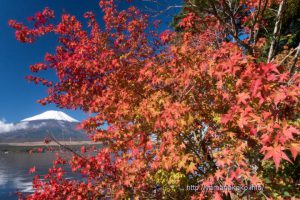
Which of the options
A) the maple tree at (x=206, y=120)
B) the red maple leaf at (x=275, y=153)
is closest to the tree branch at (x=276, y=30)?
the maple tree at (x=206, y=120)

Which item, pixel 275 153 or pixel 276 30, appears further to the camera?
pixel 276 30

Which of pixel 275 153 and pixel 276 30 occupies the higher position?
pixel 276 30

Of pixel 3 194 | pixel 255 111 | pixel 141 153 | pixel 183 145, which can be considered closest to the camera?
pixel 255 111

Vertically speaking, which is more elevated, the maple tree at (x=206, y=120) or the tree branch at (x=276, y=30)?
the tree branch at (x=276, y=30)

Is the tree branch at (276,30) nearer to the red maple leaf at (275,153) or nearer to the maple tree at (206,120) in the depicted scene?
the maple tree at (206,120)

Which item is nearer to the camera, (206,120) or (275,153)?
(275,153)

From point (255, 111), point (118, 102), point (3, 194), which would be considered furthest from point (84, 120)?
point (3, 194)

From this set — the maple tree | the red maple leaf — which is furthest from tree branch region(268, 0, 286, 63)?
the red maple leaf

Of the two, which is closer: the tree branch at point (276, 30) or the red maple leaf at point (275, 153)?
the red maple leaf at point (275, 153)

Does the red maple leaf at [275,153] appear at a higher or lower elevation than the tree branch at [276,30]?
lower

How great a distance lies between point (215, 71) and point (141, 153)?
2.82m

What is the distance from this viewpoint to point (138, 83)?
7.41 meters

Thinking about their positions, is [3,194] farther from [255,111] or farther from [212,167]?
[255,111]

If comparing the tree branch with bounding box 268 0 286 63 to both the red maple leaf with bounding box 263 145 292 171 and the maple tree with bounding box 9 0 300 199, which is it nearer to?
the maple tree with bounding box 9 0 300 199
